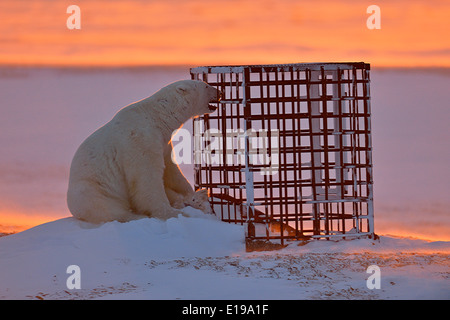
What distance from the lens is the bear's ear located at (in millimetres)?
9133

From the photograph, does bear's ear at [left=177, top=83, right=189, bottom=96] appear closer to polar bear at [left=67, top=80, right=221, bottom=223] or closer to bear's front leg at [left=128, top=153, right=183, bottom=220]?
polar bear at [left=67, top=80, right=221, bottom=223]

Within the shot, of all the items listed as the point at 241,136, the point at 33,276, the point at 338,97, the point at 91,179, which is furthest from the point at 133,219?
the point at 338,97

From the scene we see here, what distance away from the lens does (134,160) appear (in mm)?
8703

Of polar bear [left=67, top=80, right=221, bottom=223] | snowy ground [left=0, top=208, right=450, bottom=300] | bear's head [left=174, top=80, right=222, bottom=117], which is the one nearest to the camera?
snowy ground [left=0, top=208, right=450, bottom=300]

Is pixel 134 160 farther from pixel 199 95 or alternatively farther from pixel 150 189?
pixel 199 95

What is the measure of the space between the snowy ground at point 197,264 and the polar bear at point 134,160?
335mm

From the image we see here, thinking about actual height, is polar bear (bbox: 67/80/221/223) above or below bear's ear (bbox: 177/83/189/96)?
below

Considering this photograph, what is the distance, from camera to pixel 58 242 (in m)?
7.65

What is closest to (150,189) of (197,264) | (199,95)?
(199,95)

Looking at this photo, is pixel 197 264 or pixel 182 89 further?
pixel 182 89

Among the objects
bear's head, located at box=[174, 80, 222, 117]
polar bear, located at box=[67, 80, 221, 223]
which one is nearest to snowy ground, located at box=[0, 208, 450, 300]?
polar bear, located at box=[67, 80, 221, 223]

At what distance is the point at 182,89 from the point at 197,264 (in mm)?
2861
